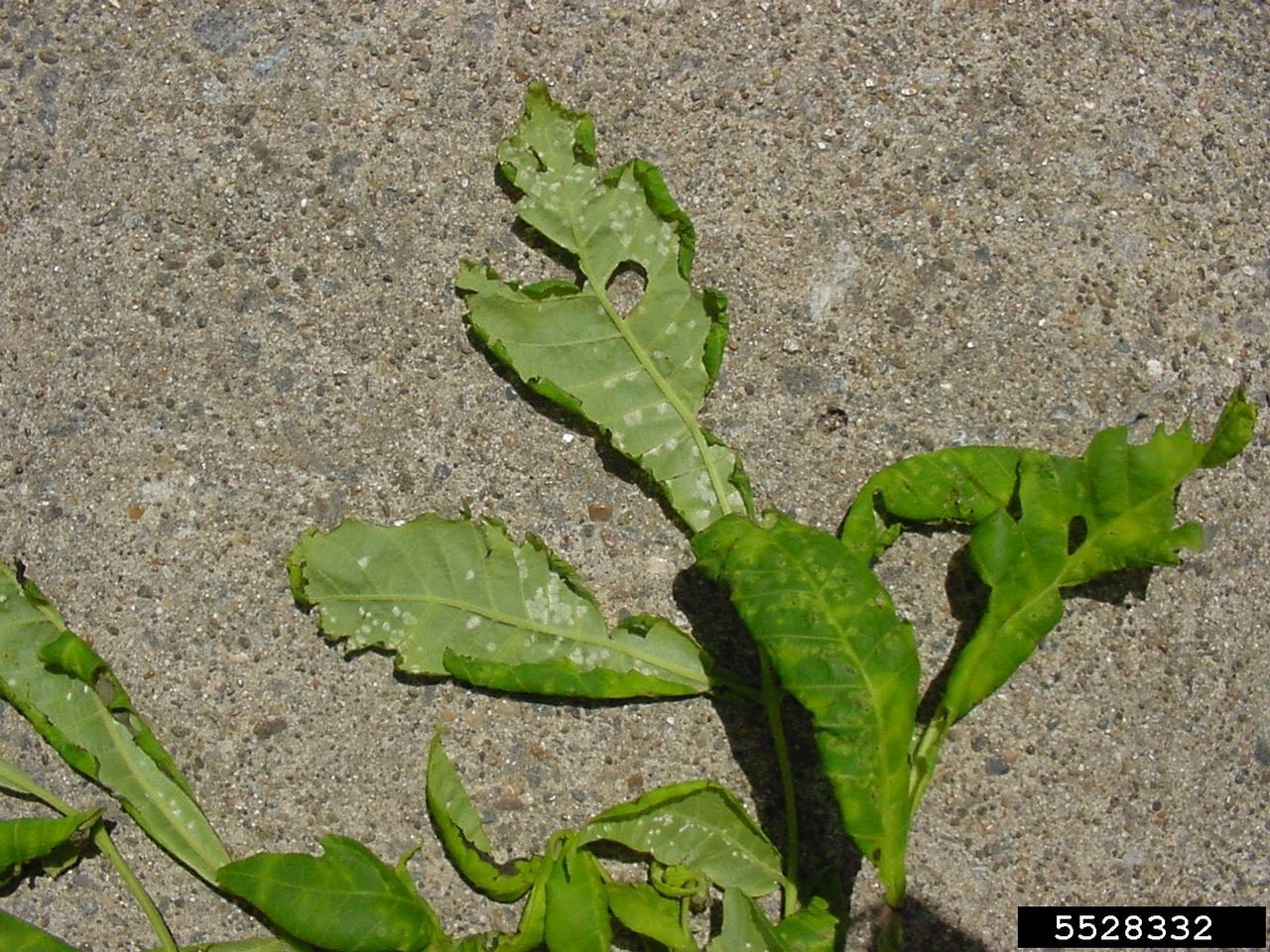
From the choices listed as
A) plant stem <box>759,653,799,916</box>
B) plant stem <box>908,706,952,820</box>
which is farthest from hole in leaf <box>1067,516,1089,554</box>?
plant stem <box>759,653,799,916</box>

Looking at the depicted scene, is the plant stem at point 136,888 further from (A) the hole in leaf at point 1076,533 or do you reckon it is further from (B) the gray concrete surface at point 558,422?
(A) the hole in leaf at point 1076,533

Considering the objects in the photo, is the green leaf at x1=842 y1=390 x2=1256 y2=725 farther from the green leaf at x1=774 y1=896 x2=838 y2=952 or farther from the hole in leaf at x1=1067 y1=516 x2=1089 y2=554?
the green leaf at x1=774 y1=896 x2=838 y2=952

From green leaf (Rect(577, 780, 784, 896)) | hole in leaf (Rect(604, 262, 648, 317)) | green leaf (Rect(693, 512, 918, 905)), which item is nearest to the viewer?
green leaf (Rect(693, 512, 918, 905))

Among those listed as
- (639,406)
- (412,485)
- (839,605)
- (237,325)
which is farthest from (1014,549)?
(237,325)

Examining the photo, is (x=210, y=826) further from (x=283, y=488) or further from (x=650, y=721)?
(x=650, y=721)

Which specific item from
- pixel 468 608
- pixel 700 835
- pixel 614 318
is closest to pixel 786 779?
pixel 700 835

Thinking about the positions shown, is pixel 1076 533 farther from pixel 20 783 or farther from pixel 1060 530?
pixel 20 783

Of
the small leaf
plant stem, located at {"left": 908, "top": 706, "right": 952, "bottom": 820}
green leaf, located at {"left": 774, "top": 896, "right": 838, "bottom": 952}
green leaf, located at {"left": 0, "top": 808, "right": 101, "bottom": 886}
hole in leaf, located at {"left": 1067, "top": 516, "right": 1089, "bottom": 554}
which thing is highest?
hole in leaf, located at {"left": 1067, "top": 516, "right": 1089, "bottom": 554}
